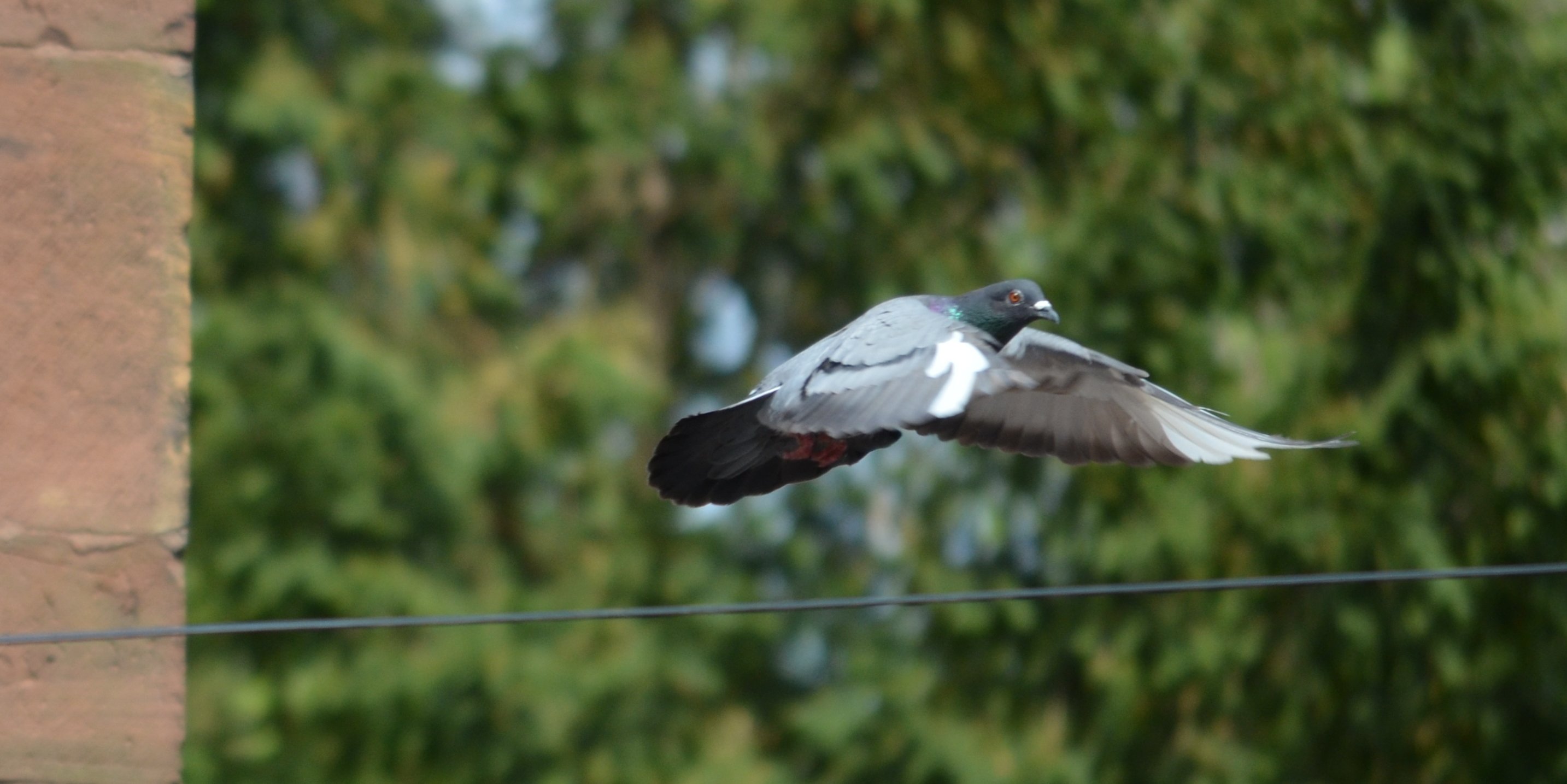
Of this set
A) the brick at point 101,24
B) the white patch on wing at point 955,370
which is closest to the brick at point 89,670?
the brick at point 101,24

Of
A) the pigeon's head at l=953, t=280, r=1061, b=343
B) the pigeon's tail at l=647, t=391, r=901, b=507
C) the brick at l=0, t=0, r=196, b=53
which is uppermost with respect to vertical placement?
the brick at l=0, t=0, r=196, b=53

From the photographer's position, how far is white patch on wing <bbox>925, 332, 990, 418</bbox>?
243cm

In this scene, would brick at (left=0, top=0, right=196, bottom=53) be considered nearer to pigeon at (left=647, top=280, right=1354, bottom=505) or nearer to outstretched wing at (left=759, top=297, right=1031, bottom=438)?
pigeon at (left=647, top=280, right=1354, bottom=505)

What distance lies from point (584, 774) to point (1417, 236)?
3535 millimetres

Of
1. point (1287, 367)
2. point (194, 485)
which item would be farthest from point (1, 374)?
point (1287, 367)

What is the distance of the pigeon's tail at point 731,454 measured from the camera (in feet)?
9.61

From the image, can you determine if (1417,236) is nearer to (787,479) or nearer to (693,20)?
→ (693,20)

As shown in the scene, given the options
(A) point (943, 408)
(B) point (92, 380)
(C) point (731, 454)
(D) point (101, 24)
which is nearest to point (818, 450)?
(C) point (731, 454)

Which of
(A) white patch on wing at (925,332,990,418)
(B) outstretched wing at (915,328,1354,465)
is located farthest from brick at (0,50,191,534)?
(B) outstretched wing at (915,328,1354,465)

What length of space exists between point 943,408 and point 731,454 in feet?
2.06

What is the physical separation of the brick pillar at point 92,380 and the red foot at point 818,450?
3.26 feet

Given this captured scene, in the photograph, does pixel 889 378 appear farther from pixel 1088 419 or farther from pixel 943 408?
pixel 1088 419

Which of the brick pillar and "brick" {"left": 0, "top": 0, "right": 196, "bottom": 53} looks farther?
"brick" {"left": 0, "top": 0, "right": 196, "bottom": 53}

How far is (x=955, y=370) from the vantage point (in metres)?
2.59
